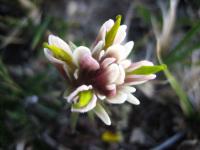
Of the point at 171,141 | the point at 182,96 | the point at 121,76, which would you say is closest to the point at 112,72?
the point at 121,76

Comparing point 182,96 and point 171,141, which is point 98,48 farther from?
point 171,141

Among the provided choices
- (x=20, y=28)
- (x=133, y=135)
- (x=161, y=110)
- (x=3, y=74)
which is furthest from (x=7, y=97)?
(x=161, y=110)

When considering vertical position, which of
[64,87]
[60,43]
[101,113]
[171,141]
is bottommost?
[171,141]

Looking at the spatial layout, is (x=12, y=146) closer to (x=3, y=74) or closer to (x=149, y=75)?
(x=3, y=74)

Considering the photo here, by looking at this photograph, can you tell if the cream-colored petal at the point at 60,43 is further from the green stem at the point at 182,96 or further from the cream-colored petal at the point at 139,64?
the green stem at the point at 182,96

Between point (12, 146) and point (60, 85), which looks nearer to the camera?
point (12, 146)

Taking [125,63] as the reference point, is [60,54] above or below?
above

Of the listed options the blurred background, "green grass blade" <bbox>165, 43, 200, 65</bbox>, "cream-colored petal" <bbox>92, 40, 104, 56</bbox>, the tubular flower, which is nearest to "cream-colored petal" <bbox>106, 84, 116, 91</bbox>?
the tubular flower

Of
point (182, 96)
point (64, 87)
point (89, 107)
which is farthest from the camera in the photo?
point (64, 87)

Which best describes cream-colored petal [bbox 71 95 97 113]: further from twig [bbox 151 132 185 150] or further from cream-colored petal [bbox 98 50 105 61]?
twig [bbox 151 132 185 150]
